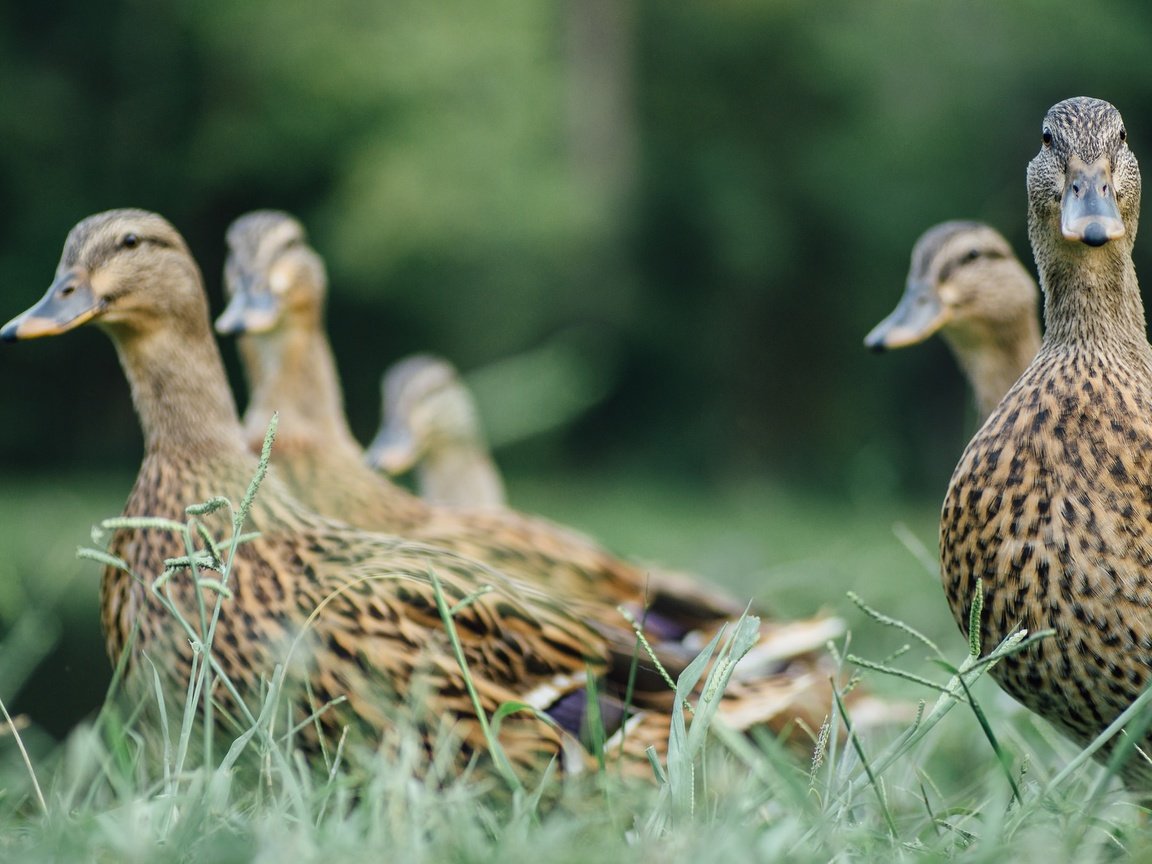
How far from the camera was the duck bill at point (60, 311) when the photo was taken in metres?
2.88

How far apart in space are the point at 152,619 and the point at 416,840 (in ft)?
3.58

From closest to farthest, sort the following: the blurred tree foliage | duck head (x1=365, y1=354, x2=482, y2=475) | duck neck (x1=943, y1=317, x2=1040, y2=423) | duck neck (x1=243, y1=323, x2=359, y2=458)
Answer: duck neck (x1=943, y1=317, x2=1040, y2=423), duck neck (x1=243, y1=323, x2=359, y2=458), duck head (x1=365, y1=354, x2=482, y2=475), the blurred tree foliage

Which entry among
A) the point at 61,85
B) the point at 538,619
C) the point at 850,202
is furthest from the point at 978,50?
the point at 538,619

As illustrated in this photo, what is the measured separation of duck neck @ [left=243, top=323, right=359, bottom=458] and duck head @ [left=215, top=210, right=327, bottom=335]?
0.24ft

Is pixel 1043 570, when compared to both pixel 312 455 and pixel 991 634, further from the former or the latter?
pixel 312 455

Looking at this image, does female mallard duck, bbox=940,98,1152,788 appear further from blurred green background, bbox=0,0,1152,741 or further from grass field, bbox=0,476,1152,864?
blurred green background, bbox=0,0,1152,741

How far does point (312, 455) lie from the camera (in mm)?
4316

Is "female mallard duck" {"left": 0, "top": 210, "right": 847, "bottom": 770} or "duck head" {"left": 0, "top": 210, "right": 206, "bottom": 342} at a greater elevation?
"duck head" {"left": 0, "top": 210, "right": 206, "bottom": 342}

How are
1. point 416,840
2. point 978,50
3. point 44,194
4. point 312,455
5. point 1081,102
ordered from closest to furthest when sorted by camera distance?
1. point 416,840
2. point 1081,102
3. point 312,455
4. point 44,194
5. point 978,50

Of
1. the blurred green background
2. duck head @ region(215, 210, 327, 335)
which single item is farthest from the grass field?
the blurred green background

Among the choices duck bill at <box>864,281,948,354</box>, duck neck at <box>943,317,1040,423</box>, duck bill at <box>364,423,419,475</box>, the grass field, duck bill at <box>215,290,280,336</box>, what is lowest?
the grass field

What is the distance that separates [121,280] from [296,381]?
1707 millimetres

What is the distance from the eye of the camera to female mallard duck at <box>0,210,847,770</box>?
2.55 meters

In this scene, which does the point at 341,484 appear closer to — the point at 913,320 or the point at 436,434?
the point at 913,320
